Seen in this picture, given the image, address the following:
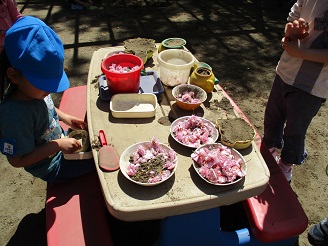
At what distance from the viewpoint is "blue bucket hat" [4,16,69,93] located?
1293 millimetres

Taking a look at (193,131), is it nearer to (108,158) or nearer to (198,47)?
(108,158)

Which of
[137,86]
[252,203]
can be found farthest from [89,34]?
[252,203]

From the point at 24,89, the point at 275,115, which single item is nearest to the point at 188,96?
the point at 275,115

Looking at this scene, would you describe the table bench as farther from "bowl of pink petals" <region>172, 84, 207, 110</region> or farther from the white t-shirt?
the white t-shirt

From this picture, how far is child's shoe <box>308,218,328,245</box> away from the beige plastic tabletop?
84 cm

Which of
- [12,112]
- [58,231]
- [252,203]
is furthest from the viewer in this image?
[252,203]

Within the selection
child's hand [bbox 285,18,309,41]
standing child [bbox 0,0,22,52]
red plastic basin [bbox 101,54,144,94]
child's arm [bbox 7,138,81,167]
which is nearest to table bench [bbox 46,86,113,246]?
child's arm [bbox 7,138,81,167]

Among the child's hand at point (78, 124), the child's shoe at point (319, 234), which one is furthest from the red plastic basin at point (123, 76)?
the child's shoe at point (319, 234)

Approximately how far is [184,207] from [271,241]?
0.70 m

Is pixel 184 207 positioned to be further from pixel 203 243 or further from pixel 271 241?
pixel 271 241

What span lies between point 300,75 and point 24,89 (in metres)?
1.55

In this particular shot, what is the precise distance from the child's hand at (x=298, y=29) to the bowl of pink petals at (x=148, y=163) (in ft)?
3.12

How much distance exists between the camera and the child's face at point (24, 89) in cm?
137

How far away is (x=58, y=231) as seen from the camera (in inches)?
60.2
